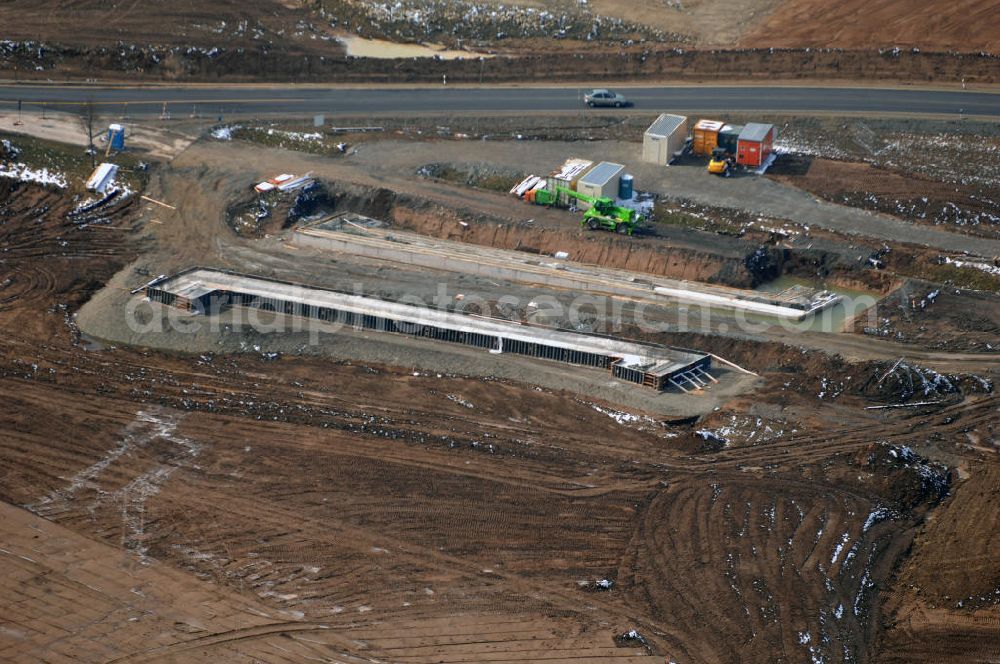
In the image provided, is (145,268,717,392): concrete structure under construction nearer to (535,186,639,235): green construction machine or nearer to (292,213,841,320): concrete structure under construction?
(292,213,841,320): concrete structure under construction

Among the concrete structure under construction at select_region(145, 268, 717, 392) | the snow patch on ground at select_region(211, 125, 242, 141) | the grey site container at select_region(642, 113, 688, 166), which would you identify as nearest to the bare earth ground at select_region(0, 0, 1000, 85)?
the snow patch on ground at select_region(211, 125, 242, 141)

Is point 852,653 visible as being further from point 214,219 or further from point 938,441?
point 214,219

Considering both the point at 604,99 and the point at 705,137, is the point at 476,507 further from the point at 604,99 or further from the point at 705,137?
the point at 604,99

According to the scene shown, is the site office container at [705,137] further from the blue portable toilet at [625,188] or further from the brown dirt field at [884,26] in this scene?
the brown dirt field at [884,26]

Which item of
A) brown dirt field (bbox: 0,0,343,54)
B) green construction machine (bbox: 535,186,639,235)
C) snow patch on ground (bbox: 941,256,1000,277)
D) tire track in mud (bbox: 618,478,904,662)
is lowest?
tire track in mud (bbox: 618,478,904,662)

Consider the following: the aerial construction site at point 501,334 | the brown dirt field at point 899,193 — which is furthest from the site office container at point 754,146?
the brown dirt field at point 899,193

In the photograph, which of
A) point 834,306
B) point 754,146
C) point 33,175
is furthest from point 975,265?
point 33,175
